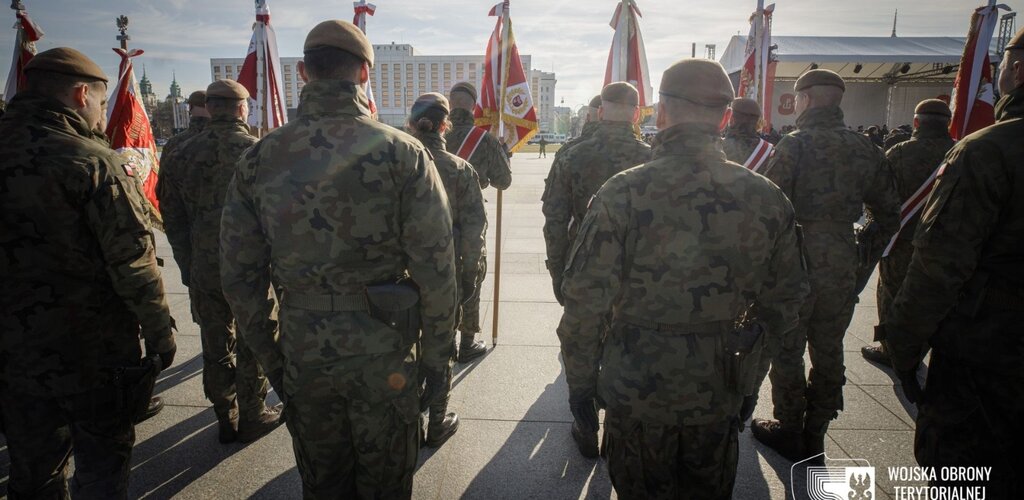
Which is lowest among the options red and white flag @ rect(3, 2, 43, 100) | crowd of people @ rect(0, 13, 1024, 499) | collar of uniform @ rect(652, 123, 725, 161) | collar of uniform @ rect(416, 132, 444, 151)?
crowd of people @ rect(0, 13, 1024, 499)

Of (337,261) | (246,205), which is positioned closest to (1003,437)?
(337,261)

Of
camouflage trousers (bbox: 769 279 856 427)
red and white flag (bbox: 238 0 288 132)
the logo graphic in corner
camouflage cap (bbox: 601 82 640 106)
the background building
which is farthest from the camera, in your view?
the background building

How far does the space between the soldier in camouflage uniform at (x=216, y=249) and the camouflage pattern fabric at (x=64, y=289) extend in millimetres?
995

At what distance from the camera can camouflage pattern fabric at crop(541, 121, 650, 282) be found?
3844 millimetres

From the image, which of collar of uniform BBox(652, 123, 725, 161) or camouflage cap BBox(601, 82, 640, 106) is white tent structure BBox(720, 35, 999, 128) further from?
collar of uniform BBox(652, 123, 725, 161)

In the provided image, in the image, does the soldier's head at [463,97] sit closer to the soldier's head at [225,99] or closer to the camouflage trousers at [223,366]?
the soldier's head at [225,99]

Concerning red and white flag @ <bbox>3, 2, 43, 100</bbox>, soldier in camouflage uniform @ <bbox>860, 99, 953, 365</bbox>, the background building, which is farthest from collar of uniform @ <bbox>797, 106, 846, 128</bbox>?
the background building

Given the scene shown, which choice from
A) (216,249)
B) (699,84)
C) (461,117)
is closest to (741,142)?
(461,117)

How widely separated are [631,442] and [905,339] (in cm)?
136

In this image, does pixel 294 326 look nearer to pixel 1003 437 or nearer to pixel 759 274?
pixel 759 274

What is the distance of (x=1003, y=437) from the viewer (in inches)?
84.6

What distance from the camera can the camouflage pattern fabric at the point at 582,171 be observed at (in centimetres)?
384

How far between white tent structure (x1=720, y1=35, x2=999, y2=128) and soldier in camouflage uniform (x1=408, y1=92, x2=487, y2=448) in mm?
23835

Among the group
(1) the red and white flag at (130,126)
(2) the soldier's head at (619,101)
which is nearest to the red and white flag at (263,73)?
(1) the red and white flag at (130,126)
